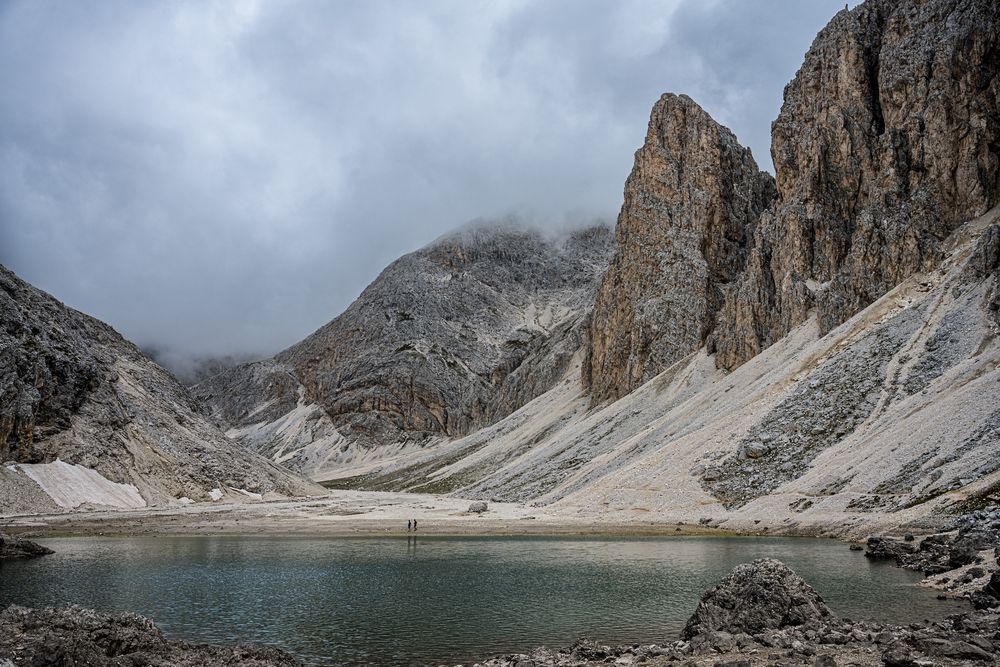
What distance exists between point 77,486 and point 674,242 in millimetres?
110417

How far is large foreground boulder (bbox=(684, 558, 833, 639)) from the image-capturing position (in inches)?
747

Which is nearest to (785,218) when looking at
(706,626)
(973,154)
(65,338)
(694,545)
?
(973,154)

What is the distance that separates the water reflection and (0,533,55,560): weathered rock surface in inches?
46.3

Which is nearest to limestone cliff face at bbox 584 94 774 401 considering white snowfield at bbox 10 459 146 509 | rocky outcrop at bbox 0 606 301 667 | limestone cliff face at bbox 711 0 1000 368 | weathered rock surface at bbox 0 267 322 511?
limestone cliff face at bbox 711 0 1000 368

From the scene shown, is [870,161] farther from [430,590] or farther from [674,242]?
[430,590]

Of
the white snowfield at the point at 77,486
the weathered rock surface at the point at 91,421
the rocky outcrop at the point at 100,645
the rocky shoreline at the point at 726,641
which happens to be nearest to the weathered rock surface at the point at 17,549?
the rocky shoreline at the point at 726,641

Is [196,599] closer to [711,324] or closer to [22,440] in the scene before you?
[22,440]

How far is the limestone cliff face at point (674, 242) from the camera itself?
438ft

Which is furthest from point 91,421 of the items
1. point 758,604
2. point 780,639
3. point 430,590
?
point 780,639

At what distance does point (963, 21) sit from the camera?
94.8 m

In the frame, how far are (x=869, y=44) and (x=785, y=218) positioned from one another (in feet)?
98.6

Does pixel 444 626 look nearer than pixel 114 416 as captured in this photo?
Yes

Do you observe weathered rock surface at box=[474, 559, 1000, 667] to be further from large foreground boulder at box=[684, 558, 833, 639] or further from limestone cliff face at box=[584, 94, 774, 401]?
limestone cliff face at box=[584, 94, 774, 401]

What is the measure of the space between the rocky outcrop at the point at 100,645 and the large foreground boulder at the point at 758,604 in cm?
1135
